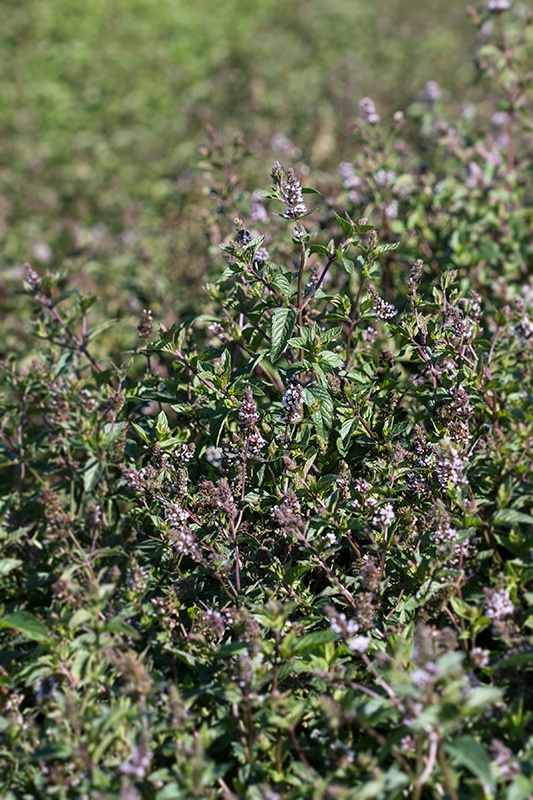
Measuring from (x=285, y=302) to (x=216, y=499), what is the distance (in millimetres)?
658

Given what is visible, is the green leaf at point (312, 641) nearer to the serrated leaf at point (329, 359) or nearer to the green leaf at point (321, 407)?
the green leaf at point (321, 407)

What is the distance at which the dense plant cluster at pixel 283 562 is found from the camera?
1.85m

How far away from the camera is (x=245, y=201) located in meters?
3.67

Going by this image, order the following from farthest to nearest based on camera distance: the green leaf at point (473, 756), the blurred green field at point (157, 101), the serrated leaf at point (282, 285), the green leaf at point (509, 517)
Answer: the blurred green field at point (157, 101) < the serrated leaf at point (282, 285) < the green leaf at point (509, 517) < the green leaf at point (473, 756)

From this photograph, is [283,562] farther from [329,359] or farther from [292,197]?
[292,197]

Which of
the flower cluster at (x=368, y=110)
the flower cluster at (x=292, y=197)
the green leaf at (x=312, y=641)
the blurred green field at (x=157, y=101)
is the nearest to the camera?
the green leaf at (x=312, y=641)

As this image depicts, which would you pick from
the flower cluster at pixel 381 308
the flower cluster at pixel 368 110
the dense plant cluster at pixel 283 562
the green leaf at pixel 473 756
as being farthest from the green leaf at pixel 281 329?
the flower cluster at pixel 368 110

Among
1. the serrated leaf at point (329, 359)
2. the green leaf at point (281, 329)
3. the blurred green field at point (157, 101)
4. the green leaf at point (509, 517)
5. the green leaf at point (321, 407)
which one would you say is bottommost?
the blurred green field at point (157, 101)

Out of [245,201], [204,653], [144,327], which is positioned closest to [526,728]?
[204,653]

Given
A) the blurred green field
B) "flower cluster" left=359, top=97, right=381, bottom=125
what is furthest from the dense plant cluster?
the blurred green field

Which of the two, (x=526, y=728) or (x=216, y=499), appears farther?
(x=216, y=499)

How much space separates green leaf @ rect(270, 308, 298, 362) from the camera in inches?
92.0

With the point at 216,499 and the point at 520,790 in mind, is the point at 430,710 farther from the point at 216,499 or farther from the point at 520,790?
the point at 216,499

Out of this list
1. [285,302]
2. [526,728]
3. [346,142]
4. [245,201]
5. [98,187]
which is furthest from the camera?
[98,187]
